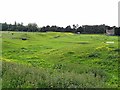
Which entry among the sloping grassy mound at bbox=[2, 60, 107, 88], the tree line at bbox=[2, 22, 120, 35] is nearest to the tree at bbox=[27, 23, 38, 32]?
the tree line at bbox=[2, 22, 120, 35]

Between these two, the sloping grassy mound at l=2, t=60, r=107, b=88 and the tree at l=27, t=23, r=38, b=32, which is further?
the tree at l=27, t=23, r=38, b=32

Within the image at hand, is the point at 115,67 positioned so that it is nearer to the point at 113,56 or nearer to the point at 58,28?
the point at 113,56

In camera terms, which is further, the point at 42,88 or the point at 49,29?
the point at 49,29

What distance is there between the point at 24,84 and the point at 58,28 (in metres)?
134

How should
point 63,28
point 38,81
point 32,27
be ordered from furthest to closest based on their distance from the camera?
point 63,28
point 32,27
point 38,81

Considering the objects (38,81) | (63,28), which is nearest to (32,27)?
(63,28)

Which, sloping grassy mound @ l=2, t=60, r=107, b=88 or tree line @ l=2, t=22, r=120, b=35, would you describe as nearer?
sloping grassy mound @ l=2, t=60, r=107, b=88

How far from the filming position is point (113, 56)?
1101 inches

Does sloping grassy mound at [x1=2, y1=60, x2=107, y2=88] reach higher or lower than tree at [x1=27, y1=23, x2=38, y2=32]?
lower

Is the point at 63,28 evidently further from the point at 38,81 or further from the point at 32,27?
the point at 38,81

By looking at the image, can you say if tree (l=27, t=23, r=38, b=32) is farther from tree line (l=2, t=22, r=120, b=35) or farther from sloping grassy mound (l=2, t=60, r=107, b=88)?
sloping grassy mound (l=2, t=60, r=107, b=88)

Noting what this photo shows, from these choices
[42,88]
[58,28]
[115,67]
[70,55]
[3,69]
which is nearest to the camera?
[42,88]

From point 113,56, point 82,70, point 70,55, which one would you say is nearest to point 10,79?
point 82,70

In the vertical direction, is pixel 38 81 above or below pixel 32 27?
below
